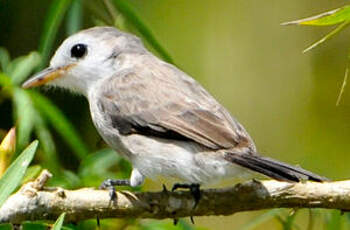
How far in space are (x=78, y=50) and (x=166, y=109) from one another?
650 millimetres

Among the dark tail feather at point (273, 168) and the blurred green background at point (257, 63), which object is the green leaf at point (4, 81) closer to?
the dark tail feather at point (273, 168)

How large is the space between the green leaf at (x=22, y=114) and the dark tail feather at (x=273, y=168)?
91 centimetres

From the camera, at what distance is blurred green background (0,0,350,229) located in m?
6.69

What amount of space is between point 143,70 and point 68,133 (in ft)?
1.44

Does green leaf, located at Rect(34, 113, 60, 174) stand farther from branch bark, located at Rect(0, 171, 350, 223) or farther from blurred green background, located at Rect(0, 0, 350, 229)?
blurred green background, located at Rect(0, 0, 350, 229)

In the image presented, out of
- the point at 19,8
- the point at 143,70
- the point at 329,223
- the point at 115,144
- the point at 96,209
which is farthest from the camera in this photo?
the point at 19,8

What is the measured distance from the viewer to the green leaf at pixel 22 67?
441 cm

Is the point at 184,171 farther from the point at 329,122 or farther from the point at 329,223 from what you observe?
the point at 329,122

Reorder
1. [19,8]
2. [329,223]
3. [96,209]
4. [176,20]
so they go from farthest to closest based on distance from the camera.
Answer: [176,20] → [19,8] → [329,223] → [96,209]

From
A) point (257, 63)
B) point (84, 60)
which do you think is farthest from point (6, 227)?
point (257, 63)

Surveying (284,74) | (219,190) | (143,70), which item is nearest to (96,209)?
(219,190)

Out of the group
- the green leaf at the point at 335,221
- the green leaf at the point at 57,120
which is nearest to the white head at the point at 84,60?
the green leaf at the point at 57,120

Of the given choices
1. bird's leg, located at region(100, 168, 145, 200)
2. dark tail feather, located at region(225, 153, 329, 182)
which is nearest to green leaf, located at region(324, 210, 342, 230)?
dark tail feather, located at region(225, 153, 329, 182)

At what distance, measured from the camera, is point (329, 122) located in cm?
706
